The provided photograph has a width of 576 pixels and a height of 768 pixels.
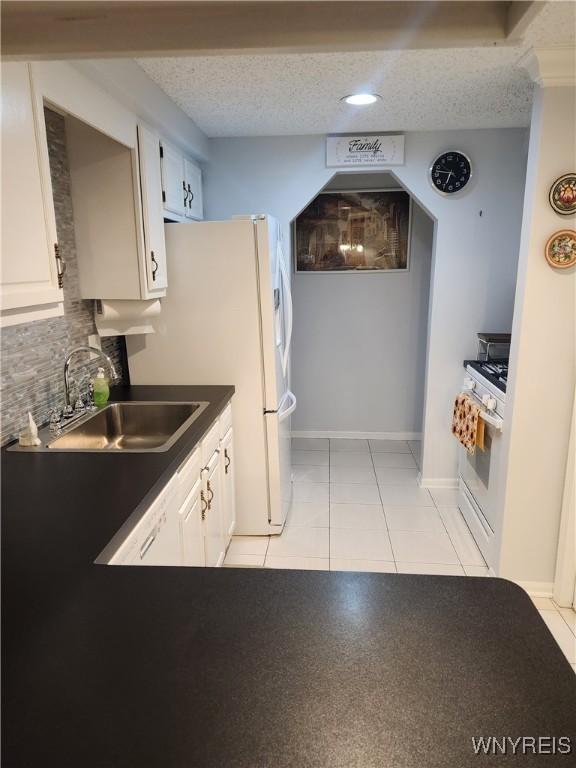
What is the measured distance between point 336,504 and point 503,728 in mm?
2744

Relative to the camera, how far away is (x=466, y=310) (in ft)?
11.1

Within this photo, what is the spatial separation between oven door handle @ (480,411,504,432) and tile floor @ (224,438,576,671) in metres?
0.77

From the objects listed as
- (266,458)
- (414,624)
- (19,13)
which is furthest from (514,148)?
(19,13)

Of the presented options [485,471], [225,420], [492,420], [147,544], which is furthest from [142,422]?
[485,471]

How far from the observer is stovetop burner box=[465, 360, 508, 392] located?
8.87 feet

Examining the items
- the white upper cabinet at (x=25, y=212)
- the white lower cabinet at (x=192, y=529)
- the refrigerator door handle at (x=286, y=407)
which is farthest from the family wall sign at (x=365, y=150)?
the white lower cabinet at (x=192, y=529)

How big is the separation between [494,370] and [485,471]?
0.60 meters

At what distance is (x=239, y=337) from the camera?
279cm

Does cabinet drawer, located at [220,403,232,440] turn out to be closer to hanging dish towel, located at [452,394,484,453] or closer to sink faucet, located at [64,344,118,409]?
sink faucet, located at [64,344,118,409]

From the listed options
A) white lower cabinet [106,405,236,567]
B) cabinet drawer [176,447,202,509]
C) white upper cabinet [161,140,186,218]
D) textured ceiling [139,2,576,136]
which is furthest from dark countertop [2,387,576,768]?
white upper cabinet [161,140,186,218]

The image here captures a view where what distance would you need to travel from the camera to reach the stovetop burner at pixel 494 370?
2.70 m

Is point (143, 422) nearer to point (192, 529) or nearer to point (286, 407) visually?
point (192, 529)

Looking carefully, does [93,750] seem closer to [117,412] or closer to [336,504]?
[117,412]

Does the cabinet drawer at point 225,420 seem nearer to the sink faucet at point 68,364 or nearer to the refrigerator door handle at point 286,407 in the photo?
the refrigerator door handle at point 286,407
